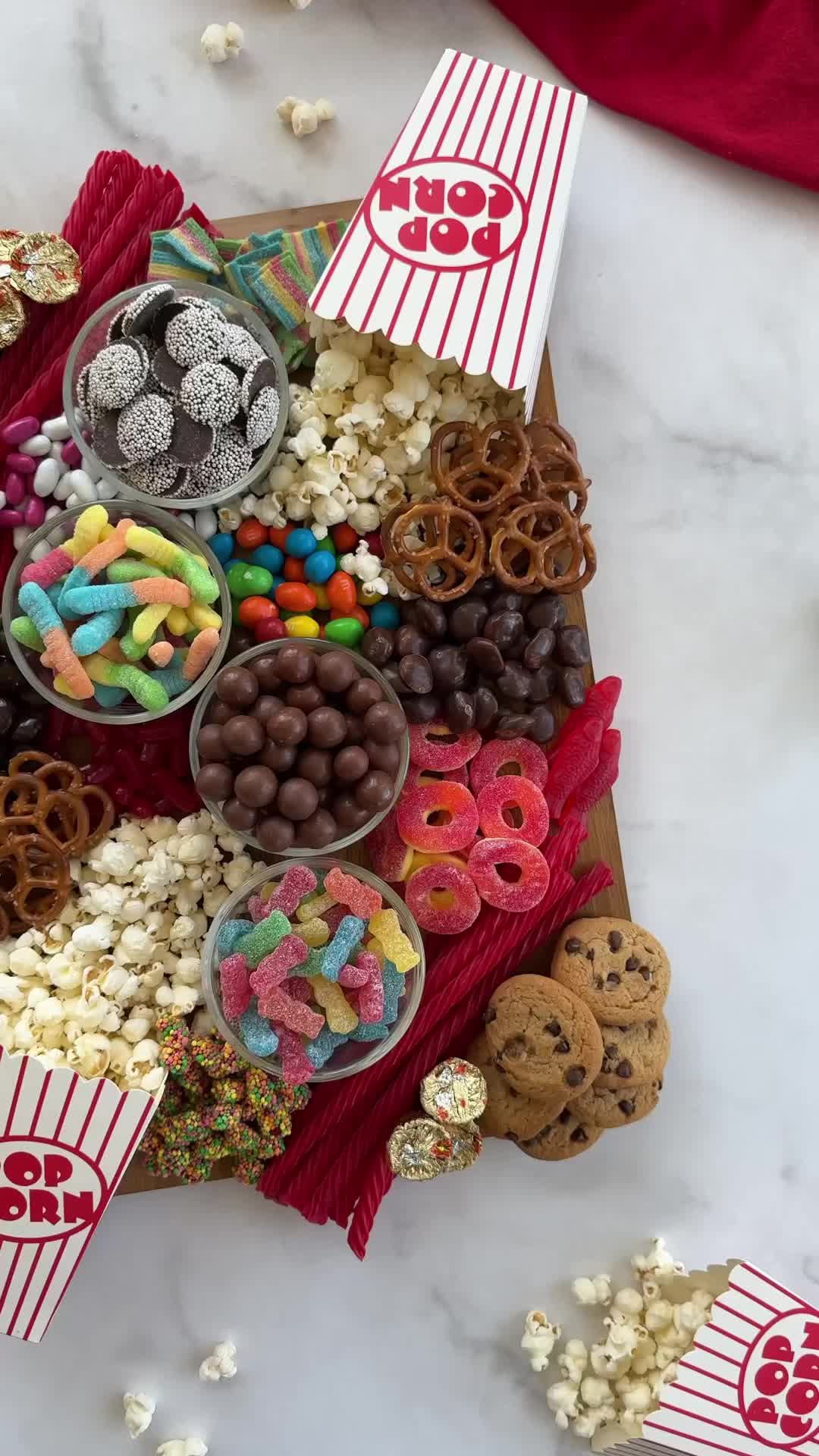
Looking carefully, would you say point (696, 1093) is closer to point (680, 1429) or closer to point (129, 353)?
point (680, 1429)

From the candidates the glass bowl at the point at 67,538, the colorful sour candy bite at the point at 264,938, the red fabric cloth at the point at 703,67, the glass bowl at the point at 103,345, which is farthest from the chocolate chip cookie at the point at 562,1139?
the red fabric cloth at the point at 703,67

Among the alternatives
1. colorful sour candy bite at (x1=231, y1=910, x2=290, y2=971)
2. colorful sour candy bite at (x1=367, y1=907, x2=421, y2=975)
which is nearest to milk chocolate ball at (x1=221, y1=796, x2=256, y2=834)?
colorful sour candy bite at (x1=231, y1=910, x2=290, y2=971)

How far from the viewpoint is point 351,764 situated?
4.52 ft

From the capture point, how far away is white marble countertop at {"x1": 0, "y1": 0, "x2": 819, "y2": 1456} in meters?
1.70

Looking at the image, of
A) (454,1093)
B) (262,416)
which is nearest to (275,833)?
(454,1093)

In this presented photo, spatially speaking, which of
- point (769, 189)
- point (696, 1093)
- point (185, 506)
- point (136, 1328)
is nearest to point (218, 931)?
point (185, 506)

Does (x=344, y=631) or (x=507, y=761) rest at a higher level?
(x=344, y=631)

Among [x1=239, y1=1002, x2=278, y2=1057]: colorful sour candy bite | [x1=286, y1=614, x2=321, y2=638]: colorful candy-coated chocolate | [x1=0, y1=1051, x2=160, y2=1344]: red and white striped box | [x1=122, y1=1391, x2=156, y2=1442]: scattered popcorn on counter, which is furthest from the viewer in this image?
[x1=122, y1=1391, x2=156, y2=1442]: scattered popcorn on counter

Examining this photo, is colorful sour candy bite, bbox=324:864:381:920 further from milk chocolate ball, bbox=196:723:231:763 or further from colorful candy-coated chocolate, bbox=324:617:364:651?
colorful candy-coated chocolate, bbox=324:617:364:651

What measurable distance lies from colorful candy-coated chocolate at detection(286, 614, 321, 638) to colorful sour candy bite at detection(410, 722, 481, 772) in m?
0.21

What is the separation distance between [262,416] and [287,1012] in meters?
0.85

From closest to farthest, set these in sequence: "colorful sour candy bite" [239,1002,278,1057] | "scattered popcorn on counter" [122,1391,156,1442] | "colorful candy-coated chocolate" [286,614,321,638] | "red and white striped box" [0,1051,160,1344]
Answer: "red and white striped box" [0,1051,160,1344] → "colorful sour candy bite" [239,1002,278,1057] → "colorful candy-coated chocolate" [286,614,321,638] → "scattered popcorn on counter" [122,1391,156,1442]

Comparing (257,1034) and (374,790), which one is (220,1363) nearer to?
(257,1034)

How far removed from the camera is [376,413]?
1.49 meters
